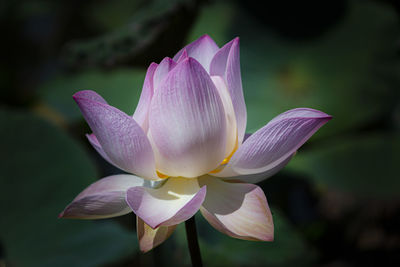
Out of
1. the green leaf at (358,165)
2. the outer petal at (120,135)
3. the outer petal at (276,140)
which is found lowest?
the green leaf at (358,165)

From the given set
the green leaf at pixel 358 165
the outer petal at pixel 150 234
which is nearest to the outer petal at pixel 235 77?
the outer petal at pixel 150 234

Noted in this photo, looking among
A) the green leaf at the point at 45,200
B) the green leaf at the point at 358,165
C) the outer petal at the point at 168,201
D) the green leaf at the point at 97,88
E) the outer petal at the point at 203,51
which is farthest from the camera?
the green leaf at the point at 97,88

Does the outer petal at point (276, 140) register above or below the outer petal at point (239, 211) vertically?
above

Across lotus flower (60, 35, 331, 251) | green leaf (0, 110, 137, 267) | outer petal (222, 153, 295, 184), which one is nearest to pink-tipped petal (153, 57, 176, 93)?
lotus flower (60, 35, 331, 251)

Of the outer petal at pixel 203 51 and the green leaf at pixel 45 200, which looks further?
the green leaf at pixel 45 200

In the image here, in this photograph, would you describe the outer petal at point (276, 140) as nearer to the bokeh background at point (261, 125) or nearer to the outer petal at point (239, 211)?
the outer petal at point (239, 211)

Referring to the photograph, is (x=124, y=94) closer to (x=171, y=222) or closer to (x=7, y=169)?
(x=7, y=169)

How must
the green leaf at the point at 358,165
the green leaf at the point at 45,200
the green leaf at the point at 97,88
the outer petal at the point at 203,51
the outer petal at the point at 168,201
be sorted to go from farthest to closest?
the green leaf at the point at 97,88 → the green leaf at the point at 358,165 → the green leaf at the point at 45,200 → the outer petal at the point at 203,51 → the outer petal at the point at 168,201

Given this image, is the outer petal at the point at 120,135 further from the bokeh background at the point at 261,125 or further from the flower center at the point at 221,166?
the bokeh background at the point at 261,125

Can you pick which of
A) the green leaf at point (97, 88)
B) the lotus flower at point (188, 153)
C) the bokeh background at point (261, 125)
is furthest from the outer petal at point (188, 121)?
the green leaf at point (97, 88)
